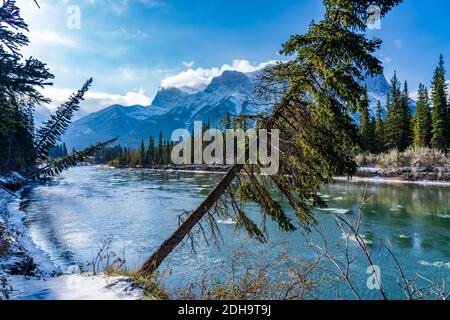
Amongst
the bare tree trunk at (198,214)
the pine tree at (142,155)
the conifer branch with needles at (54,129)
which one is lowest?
the bare tree trunk at (198,214)

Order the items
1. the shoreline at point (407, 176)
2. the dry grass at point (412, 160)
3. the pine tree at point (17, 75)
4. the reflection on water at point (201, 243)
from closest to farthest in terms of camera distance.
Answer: the pine tree at point (17, 75) < the reflection on water at point (201, 243) < the shoreline at point (407, 176) < the dry grass at point (412, 160)

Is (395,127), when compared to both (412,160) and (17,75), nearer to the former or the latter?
(412,160)

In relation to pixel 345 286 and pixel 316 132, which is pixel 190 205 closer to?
pixel 345 286

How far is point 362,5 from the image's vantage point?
23.6ft

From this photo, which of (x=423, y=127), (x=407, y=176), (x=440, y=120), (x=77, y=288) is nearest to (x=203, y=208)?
(x=77, y=288)

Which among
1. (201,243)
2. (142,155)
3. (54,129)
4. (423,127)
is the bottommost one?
(201,243)

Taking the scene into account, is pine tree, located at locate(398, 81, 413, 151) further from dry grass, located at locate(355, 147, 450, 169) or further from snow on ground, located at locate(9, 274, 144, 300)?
snow on ground, located at locate(9, 274, 144, 300)

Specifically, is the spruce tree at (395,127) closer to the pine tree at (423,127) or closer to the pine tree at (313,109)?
the pine tree at (423,127)

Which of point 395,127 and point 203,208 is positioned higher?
point 395,127

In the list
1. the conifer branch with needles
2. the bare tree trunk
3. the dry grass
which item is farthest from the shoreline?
the conifer branch with needles

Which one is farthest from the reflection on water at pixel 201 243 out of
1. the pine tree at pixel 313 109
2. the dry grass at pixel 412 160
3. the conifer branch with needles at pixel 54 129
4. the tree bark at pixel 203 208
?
the dry grass at pixel 412 160
